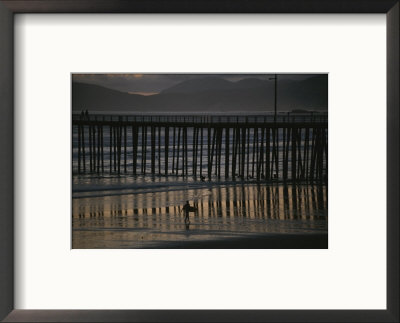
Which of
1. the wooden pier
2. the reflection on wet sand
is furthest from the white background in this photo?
the wooden pier

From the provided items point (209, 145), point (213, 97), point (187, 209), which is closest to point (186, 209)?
point (187, 209)

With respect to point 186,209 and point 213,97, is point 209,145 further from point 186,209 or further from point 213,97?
point 186,209

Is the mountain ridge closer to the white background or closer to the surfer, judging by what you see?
the white background

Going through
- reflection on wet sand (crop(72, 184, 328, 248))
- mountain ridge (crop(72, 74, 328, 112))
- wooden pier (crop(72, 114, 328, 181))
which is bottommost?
reflection on wet sand (crop(72, 184, 328, 248))
